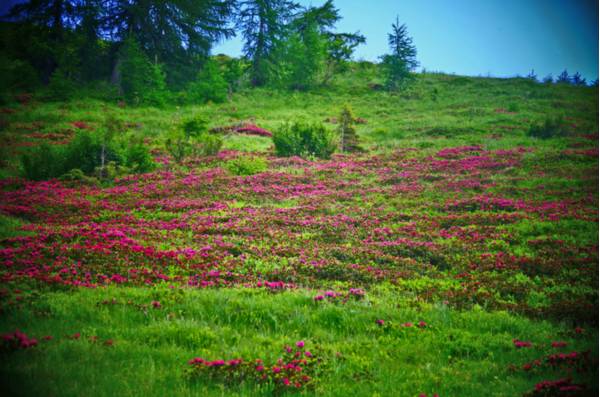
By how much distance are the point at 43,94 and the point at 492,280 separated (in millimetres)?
29046

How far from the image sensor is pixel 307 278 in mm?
8539

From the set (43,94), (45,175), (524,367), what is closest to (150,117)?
(43,94)

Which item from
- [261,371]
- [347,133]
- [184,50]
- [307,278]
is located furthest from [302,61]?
[261,371]

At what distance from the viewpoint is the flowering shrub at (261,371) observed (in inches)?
177

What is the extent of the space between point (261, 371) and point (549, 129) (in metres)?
29.6

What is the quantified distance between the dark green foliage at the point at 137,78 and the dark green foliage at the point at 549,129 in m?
32.9

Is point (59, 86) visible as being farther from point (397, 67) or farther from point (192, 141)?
point (397, 67)

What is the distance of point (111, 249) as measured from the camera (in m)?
9.16

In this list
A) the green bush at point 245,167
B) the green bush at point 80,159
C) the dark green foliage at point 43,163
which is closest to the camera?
the dark green foliage at point 43,163

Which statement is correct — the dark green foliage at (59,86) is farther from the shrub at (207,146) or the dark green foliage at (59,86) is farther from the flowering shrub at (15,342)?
the flowering shrub at (15,342)

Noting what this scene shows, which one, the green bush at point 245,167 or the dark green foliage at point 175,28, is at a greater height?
the dark green foliage at point 175,28

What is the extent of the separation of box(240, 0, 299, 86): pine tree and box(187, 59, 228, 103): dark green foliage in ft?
15.4

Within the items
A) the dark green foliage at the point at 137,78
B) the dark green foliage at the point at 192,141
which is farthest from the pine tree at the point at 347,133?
the dark green foliage at the point at 137,78

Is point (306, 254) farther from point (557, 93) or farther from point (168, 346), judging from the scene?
point (557, 93)
